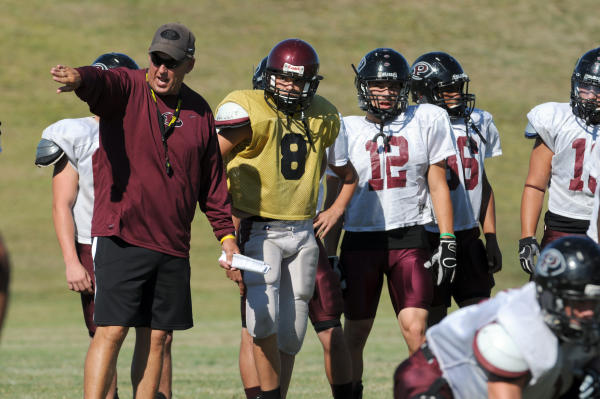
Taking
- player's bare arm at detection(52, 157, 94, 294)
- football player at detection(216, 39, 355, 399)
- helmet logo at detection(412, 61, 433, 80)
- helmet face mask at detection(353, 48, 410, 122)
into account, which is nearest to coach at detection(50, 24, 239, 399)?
player's bare arm at detection(52, 157, 94, 294)

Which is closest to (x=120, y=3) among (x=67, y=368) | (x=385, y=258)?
(x=67, y=368)

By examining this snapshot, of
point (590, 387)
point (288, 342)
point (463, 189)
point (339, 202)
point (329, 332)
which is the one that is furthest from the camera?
point (463, 189)

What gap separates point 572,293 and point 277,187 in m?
2.19

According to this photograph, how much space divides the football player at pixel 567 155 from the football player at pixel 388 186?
580 millimetres

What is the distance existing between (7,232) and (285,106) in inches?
760

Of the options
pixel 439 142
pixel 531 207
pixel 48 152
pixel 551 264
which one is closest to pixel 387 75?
pixel 439 142

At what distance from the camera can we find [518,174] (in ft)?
94.0

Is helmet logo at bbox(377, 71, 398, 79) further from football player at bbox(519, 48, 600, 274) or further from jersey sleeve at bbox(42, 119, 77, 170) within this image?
jersey sleeve at bbox(42, 119, 77, 170)

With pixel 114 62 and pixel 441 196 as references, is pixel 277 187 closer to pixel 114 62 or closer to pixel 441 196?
pixel 441 196

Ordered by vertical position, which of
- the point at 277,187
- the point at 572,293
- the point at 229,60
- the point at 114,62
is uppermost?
the point at 229,60

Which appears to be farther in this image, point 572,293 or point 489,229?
point 489,229

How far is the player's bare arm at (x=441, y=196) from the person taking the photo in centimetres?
595

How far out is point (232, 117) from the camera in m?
5.29

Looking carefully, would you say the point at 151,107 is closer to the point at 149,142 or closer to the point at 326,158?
the point at 149,142
